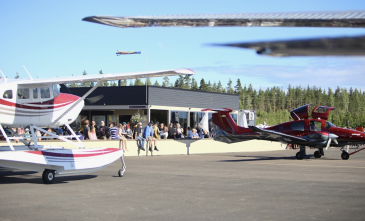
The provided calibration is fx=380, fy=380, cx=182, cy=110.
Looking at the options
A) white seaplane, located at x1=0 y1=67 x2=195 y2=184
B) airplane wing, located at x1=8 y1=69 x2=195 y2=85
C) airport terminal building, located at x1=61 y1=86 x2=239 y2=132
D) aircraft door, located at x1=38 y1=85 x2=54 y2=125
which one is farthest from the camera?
airport terminal building, located at x1=61 y1=86 x2=239 y2=132

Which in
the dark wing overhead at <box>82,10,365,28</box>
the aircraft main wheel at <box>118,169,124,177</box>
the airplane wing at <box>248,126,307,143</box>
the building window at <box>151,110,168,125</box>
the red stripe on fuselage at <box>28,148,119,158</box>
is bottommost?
the aircraft main wheel at <box>118,169,124,177</box>

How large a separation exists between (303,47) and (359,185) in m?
8.11

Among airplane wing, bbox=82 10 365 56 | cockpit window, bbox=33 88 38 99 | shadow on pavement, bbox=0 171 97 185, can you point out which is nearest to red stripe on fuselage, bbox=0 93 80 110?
cockpit window, bbox=33 88 38 99

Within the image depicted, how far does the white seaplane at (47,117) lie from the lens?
407 inches

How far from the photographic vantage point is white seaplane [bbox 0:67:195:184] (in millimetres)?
10336

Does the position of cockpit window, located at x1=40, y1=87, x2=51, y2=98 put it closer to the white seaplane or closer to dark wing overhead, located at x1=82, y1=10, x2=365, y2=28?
the white seaplane

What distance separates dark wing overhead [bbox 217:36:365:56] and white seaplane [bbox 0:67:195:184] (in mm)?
7746

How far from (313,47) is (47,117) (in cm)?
1031

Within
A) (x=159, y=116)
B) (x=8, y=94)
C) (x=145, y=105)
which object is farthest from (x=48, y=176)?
(x=159, y=116)

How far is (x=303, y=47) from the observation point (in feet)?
9.66

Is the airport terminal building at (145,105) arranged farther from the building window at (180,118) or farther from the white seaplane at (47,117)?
the white seaplane at (47,117)

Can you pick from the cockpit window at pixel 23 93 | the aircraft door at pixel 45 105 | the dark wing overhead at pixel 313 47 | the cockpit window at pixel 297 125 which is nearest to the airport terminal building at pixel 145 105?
the cockpit window at pixel 297 125

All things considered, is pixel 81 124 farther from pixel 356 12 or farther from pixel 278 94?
pixel 278 94

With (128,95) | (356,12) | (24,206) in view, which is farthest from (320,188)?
(128,95)
